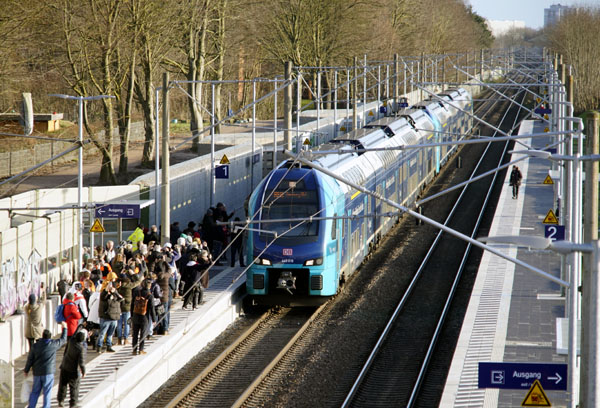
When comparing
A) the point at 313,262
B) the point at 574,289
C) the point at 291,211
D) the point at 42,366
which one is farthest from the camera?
the point at 291,211

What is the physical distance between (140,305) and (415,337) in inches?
270

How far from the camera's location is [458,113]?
55906mm

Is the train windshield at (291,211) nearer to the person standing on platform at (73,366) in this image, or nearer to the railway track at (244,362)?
the railway track at (244,362)

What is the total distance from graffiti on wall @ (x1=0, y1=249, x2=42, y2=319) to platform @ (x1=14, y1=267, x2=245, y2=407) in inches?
40.7

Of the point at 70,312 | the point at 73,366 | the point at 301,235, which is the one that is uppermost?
the point at 301,235

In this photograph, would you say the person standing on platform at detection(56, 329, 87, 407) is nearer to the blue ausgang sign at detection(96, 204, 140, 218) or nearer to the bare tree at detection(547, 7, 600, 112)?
the blue ausgang sign at detection(96, 204, 140, 218)

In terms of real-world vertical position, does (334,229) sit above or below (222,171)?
below

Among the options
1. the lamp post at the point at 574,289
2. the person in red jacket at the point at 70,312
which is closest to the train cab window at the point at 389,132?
the lamp post at the point at 574,289

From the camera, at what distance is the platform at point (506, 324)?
53.3 feet

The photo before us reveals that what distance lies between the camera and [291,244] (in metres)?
22.0

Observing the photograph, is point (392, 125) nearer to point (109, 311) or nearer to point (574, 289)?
point (109, 311)

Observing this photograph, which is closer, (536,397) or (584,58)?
(536,397)

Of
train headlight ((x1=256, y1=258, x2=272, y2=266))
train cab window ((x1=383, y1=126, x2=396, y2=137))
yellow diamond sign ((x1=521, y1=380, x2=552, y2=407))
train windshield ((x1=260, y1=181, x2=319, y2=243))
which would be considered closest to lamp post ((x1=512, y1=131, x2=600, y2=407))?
yellow diamond sign ((x1=521, y1=380, x2=552, y2=407))

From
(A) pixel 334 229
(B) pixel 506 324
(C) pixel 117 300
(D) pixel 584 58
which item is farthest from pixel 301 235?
(D) pixel 584 58
